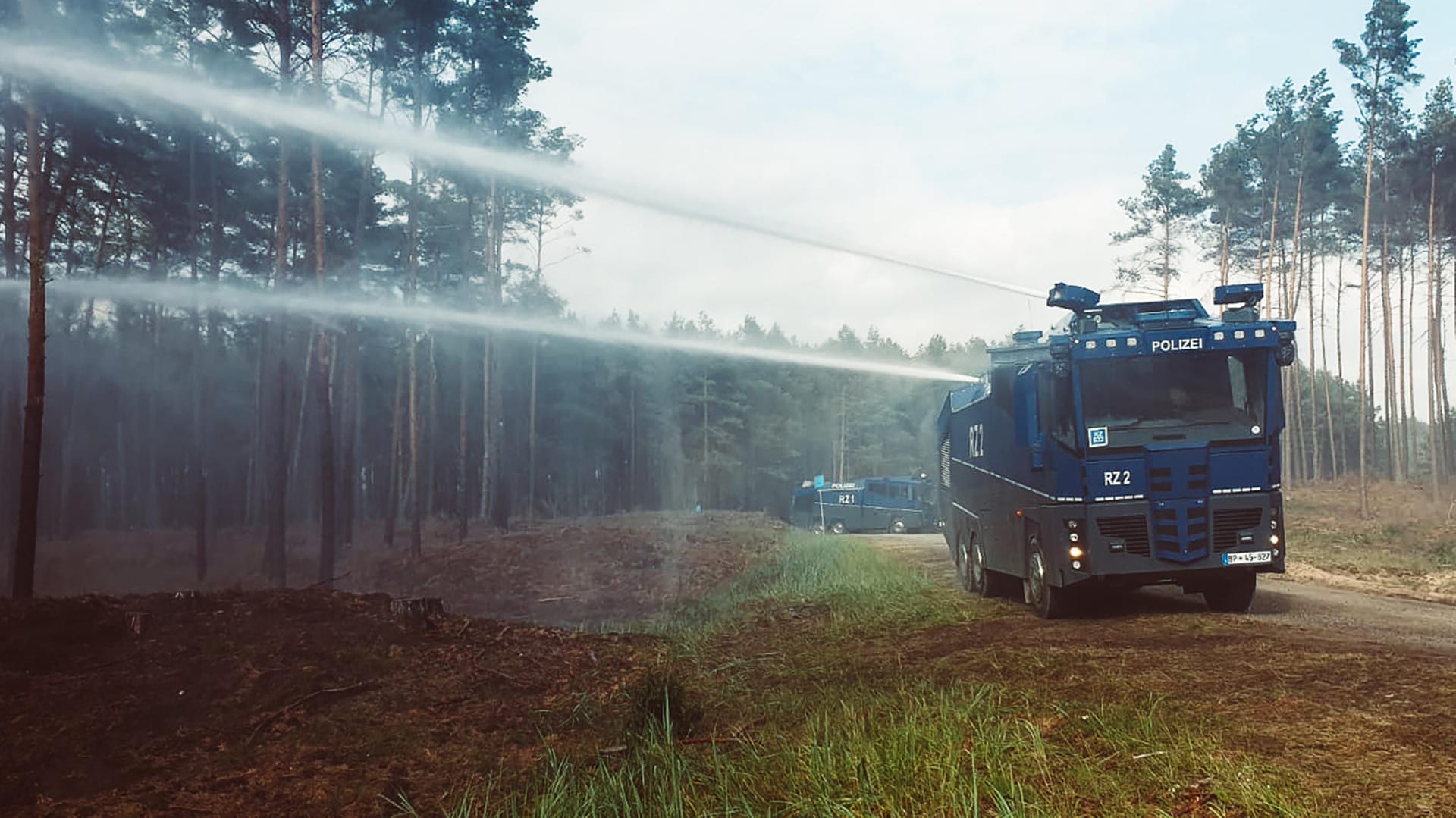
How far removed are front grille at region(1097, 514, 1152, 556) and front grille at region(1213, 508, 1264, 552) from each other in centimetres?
80

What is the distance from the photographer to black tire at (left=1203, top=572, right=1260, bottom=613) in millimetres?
12828

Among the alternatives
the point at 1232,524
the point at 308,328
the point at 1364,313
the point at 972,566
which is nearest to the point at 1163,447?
the point at 1232,524

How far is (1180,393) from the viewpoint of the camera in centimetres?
1192

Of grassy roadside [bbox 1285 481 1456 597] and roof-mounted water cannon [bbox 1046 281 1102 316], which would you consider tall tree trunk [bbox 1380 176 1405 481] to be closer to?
grassy roadside [bbox 1285 481 1456 597]

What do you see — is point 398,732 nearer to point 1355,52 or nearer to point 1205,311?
point 1205,311

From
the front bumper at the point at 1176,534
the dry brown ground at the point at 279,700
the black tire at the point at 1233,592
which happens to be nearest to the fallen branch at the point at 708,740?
the dry brown ground at the point at 279,700

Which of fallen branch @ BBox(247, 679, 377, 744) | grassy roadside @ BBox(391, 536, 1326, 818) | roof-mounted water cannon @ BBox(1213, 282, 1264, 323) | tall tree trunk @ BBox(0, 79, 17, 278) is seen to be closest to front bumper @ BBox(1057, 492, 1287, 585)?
roof-mounted water cannon @ BBox(1213, 282, 1264, 323)

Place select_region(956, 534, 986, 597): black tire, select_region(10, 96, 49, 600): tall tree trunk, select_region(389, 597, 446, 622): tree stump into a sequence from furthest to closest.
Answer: select_region(956, 534, 986, 597): black tire < select_region(10, 96, 49, 600): tall tree trunk < select_region(389, 597, 446, 622): tree stump

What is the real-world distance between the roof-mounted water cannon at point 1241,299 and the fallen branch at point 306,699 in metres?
10.3

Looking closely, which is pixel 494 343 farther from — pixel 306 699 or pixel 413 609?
pixel 306 699

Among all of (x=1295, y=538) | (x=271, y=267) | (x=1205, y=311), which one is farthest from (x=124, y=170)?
(x=1295, y=538)

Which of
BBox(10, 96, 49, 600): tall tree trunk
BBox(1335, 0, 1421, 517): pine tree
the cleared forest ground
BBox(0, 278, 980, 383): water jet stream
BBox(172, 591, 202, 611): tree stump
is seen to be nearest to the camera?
the cleared forest ground

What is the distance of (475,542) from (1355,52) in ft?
109

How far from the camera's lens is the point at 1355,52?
115 feet
